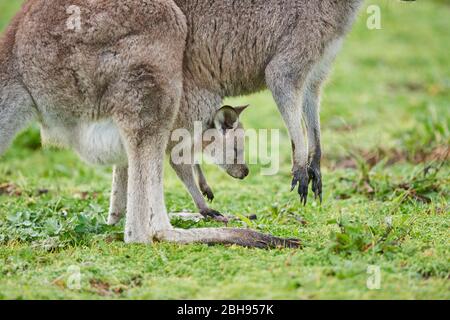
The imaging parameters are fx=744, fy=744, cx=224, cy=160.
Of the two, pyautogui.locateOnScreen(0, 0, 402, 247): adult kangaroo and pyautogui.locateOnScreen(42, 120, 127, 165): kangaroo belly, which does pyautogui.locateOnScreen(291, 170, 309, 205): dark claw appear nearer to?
pyautogui.locateOnScreen(0, 0, 402, 247): adult kangaroo

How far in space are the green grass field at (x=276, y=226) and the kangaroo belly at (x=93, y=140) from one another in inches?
17.9

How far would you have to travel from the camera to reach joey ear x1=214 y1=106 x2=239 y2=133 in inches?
209

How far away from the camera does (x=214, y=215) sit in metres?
5.23

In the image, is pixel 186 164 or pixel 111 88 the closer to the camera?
pixel 111 88

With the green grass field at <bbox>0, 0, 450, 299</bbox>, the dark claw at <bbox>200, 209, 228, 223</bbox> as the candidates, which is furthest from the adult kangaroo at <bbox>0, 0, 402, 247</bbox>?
the dark claw at <bbox>200, 209, 228, 223</bbox>

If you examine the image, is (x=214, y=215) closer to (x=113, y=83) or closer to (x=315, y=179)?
(x=315, y=179)

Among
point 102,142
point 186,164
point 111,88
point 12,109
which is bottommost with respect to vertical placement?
point 186,164

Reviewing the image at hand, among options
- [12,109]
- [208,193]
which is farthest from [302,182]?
[12,109]

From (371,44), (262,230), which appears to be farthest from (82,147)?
(371,44)

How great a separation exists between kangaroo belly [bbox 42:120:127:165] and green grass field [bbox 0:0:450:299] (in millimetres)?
454

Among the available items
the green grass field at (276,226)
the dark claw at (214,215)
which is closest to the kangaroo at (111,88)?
the green grass field at (276,226)

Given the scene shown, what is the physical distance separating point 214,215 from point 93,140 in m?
1.11
